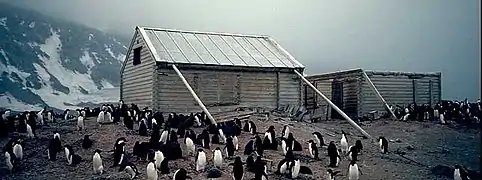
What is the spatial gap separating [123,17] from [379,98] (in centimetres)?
280

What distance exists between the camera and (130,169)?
10.8 ft

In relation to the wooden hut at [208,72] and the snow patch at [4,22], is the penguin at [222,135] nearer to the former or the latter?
the wooden hut at [208,72]

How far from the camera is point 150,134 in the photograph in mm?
4391

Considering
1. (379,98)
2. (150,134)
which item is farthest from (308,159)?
(379,98)

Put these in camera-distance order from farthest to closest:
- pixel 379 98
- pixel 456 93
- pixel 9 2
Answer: pixel 379 98 → pixel 456 93 → pixel 9 2

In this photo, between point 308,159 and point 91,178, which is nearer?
point 91,178

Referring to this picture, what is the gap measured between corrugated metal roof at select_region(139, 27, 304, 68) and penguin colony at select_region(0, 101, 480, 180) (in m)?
0.99

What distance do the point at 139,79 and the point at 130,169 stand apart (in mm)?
2676

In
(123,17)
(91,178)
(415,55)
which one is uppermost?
(123,17)

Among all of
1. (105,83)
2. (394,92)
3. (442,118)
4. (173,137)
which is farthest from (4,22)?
(394,92)

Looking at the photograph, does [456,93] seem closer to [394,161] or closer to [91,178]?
[394,161]

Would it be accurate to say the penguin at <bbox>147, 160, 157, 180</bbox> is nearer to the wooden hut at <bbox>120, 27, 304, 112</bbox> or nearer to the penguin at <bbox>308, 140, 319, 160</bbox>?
the penguin at <bbox>308, 140, 319, 160</bbox>

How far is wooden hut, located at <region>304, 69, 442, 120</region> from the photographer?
5.50m

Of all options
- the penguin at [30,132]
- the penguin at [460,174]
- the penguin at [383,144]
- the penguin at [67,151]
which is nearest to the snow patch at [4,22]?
the penguin at [30,132]
